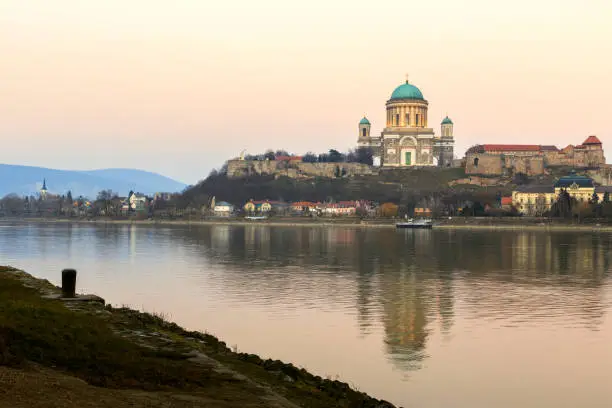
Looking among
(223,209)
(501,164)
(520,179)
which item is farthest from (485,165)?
(223,209)

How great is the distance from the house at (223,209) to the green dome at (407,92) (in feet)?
166

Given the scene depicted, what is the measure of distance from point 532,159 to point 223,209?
7542 centimetres

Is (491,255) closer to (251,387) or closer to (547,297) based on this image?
(547,297)

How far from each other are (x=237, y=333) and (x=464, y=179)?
162205mm

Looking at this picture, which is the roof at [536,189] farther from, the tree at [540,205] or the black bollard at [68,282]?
the black bollard at [68,282]

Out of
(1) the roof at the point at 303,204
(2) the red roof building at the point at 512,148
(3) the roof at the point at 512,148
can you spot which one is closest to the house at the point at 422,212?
(1) the roof at the point at 303,204

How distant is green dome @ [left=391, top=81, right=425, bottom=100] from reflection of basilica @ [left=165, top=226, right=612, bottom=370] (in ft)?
421

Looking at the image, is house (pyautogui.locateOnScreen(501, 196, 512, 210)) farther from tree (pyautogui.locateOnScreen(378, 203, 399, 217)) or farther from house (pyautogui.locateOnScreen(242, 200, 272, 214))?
house (pyautogui.locateOnScreen(242, 200, 272, 214))

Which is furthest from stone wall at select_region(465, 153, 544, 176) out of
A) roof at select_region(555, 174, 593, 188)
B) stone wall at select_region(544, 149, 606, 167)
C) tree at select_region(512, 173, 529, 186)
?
roof at select_region(555, 174, 593, 188)

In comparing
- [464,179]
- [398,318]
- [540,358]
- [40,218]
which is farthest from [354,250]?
[40,218]

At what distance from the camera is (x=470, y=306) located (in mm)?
31734

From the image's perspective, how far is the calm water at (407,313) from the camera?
1967cm

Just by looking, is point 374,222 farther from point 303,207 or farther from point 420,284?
point 420,284

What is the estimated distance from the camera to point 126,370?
14.1m
